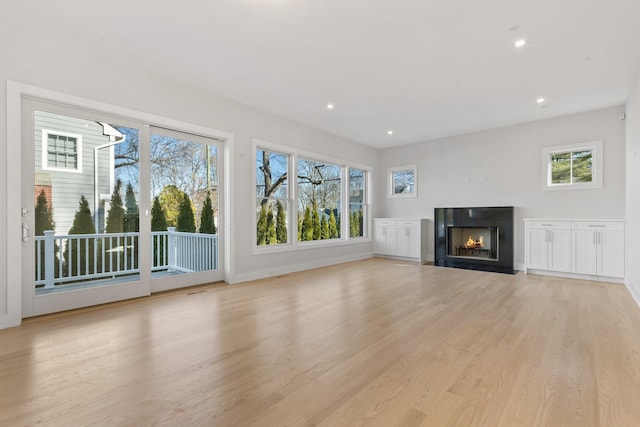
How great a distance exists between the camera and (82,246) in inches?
136

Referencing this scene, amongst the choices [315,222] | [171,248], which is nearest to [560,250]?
[315,222]

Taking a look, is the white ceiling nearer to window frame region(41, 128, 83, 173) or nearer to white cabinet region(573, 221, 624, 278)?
window frame region(41, 128, 83, 173)

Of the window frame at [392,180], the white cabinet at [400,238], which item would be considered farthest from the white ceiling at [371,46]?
the white cabinet at [400,238]

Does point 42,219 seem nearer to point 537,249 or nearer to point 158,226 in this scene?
point 158,226

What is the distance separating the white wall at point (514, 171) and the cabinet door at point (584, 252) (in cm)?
58

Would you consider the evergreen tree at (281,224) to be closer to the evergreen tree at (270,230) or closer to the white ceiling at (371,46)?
the evergreen tree at (270,230)

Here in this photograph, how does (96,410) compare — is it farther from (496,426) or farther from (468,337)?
(468,337)

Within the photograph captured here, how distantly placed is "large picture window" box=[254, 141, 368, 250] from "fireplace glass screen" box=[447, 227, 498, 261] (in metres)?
2.13

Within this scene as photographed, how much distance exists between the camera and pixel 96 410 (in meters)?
1.61

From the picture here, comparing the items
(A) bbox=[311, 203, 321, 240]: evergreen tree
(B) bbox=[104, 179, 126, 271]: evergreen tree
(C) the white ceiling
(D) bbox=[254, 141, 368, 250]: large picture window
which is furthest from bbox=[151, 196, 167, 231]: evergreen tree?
(A) bbox=[311, 203, 321, 240]: evergreen tree

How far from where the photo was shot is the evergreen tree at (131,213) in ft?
12.6

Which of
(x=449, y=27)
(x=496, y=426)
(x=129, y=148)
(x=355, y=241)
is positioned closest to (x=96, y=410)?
(x=496, y=426)

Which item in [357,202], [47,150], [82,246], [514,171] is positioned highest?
[514,171]

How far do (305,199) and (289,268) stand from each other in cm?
Result: 153
